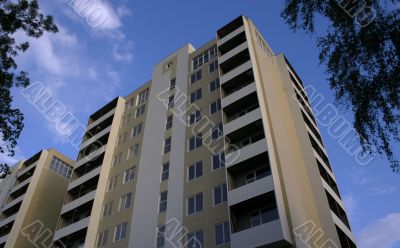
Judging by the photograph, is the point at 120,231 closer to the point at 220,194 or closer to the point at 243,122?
the point at 220,194

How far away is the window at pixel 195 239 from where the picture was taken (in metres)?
26.7

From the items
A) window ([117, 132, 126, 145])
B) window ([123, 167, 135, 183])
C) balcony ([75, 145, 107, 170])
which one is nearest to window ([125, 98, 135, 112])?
window ([117, 132, 126, 145])

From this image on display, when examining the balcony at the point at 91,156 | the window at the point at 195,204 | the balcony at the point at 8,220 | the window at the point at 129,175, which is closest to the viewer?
the window at the point at 195,204

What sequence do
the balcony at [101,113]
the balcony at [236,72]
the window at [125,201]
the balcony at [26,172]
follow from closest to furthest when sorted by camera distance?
the balcony at [236,72], the window at [125,201], the balcony at [101,113], the balcony at [26,172]

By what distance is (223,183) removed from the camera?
94.9 feet

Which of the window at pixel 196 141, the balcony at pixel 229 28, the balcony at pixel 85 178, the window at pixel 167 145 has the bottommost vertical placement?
the window at pixel 196 141

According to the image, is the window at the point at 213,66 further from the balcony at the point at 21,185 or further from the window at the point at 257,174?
the balcony at the point at 21,185

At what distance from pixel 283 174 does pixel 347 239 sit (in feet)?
32.2

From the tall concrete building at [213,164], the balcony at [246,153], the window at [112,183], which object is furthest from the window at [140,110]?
the balcony at [246,153]

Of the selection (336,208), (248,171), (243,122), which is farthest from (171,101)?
(336,208)

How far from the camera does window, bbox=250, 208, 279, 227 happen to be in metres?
25.3

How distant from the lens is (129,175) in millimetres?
38344

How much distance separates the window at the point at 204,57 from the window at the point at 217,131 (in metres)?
11.5

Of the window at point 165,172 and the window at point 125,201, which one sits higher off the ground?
the window at point 165,172
